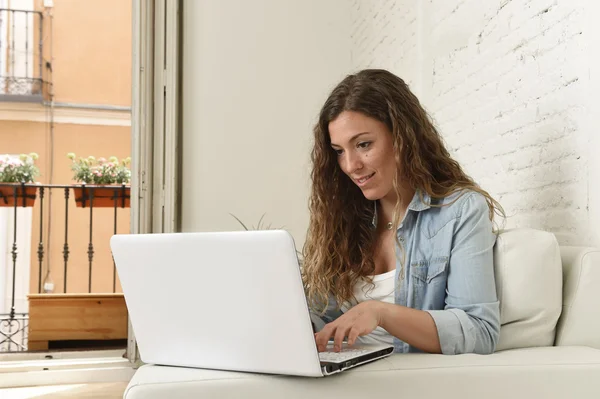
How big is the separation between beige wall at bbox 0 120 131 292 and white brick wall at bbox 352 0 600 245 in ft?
18.8

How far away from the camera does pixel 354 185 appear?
6.52 feet

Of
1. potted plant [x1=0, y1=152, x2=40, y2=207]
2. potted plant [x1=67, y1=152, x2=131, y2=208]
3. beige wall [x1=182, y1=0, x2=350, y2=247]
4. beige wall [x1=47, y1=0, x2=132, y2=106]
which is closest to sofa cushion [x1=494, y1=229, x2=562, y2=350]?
beige wall [x1=182, y1=0, x2=350, y2=247]

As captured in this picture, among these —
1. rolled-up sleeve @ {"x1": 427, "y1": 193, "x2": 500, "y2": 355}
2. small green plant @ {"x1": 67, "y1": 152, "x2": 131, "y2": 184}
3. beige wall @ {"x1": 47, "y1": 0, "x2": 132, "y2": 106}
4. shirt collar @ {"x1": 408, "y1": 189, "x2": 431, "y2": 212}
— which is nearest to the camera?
rolled-up sleeve @ {"x1": 427, "y1": 193, "x2": 500, "y2": 355}

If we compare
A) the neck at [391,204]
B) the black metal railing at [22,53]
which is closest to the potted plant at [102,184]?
the black metal railing at [22,53]

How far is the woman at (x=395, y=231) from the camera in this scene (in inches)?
55.3

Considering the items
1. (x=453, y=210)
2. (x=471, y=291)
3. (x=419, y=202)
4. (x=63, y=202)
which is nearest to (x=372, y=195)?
(x=419, y=202)

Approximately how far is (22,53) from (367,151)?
24.2 ft

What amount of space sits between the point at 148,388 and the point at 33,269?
7.43m

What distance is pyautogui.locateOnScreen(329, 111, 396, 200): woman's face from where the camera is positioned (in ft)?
5.80

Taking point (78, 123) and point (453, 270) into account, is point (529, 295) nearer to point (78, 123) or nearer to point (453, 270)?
point (453, 270)

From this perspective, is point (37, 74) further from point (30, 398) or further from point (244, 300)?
point (244, 300)

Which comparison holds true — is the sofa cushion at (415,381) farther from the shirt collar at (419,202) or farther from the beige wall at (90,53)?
the beige wall at (90,53)

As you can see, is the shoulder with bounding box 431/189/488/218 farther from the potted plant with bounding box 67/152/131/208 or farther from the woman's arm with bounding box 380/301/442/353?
the potted plant with bounding box 67/152/131/208

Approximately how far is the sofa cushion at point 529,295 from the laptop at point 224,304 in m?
0.39
